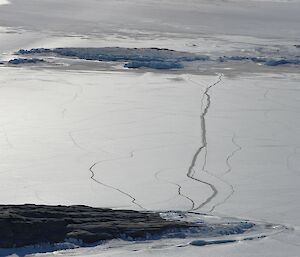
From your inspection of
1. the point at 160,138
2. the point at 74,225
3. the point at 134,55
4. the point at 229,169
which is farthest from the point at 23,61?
the point at 74,225

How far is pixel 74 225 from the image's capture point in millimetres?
4625

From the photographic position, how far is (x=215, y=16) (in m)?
19.4

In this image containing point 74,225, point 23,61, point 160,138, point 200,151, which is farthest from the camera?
point 23,61

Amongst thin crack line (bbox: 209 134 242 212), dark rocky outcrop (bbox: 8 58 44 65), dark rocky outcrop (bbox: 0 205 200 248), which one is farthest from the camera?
dark rocky outcrop (bbox: 8 58 44 65)

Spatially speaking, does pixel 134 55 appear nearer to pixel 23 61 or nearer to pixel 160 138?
pixel 23 61

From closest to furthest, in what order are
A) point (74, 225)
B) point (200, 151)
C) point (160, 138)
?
point (74, 225)
point (200, 151)
point (160, 138)

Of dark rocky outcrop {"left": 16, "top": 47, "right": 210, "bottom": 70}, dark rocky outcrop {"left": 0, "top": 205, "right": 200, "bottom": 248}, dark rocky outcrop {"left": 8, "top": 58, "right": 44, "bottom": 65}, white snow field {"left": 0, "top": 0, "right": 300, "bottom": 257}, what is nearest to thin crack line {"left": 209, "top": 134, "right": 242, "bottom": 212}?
white snow field {"left": 0, "top": 0, "right": 300, "bottom": 257}

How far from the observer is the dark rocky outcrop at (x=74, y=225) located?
4.41 metres

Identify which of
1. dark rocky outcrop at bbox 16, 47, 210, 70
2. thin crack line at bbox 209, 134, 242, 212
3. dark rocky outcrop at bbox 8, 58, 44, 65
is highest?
dark rocky outcrop at bbox 16, 47, 210, 70

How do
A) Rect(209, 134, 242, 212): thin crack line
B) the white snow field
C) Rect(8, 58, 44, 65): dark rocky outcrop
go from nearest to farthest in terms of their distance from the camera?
1. the white snow field
2. Rect(209, 134, 242, 212): thin crack line
3. Rect(8, 58, 44, 65): dark rocky outcrop

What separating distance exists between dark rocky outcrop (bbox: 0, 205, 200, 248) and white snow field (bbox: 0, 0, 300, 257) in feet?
0.34

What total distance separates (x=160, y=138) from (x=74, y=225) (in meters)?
3.03

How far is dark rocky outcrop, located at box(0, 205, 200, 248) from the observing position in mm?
4406

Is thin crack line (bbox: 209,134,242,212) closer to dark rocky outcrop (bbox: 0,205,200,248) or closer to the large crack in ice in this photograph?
the large crack in ice
